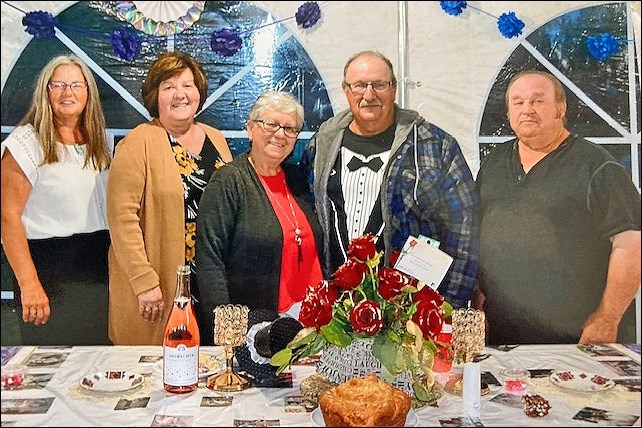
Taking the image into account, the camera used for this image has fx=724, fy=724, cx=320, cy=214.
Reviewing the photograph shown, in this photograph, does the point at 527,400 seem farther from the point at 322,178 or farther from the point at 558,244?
the point at 322,178

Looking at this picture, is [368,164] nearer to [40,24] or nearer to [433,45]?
[433,45]

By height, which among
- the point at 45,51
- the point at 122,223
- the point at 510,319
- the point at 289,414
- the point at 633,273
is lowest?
the point at 289,414

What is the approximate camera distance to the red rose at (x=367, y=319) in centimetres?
181

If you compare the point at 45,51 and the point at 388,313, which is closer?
the point at 388,313

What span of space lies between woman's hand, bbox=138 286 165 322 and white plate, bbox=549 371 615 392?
116 cm

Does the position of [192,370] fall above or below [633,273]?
below

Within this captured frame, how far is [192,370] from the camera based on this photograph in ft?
6.19

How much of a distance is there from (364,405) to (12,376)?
0.96m

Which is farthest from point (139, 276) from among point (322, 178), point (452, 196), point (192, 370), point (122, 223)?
point (452, 196)

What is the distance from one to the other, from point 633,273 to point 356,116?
983 mm

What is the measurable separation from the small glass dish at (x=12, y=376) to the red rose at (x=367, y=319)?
2.96ft

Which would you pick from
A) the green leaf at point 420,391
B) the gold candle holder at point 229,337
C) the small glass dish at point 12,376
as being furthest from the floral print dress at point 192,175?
the green leaf at point 420,391

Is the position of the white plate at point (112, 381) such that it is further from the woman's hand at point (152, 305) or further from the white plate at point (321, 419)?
the white plate at point (321, 419)

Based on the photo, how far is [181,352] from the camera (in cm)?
188
